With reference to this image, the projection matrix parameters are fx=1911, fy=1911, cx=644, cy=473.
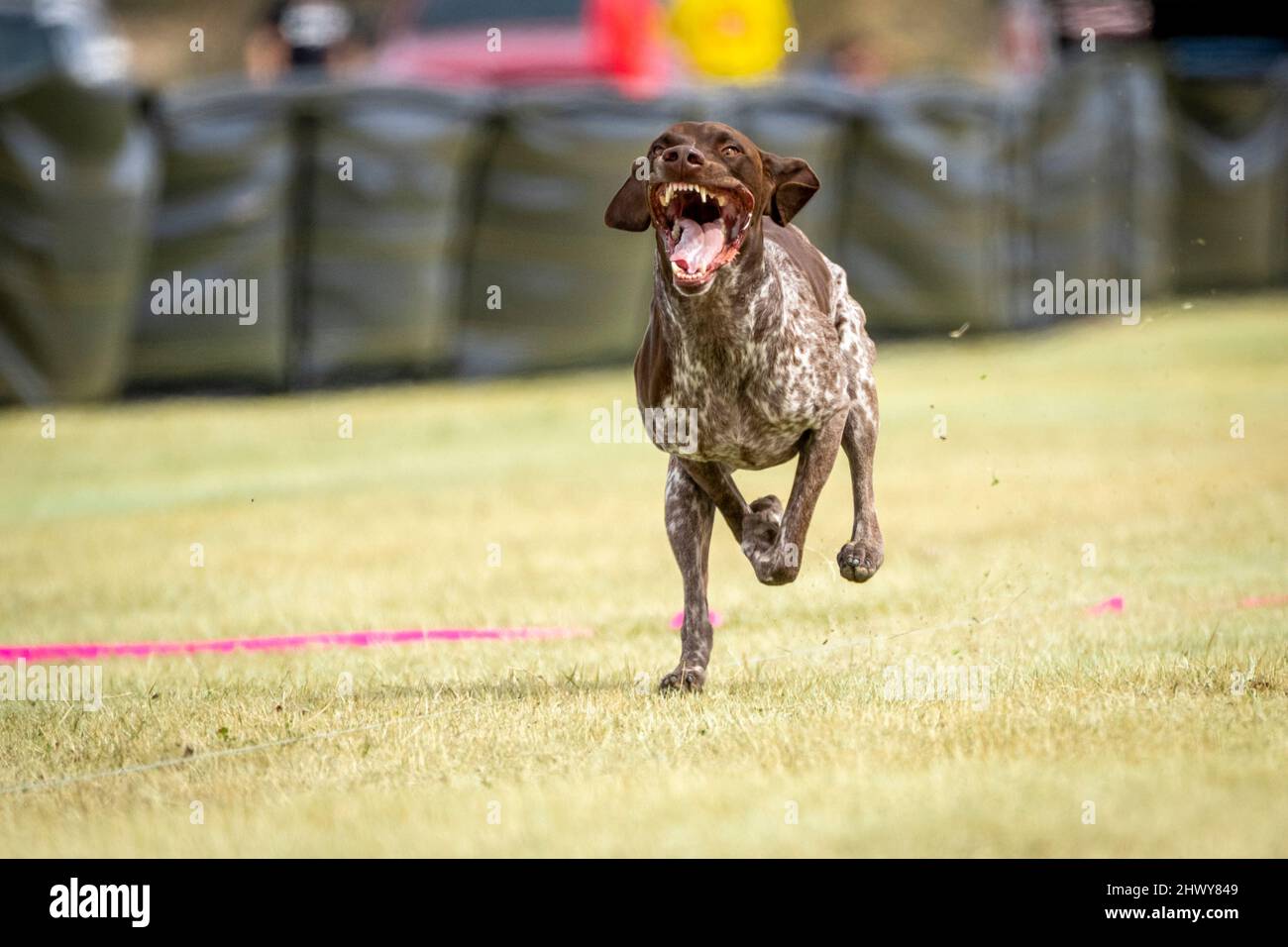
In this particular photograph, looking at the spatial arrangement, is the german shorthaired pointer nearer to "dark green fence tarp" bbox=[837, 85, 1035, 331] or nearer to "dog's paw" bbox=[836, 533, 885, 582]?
"dog's paw" bbox=[836, 533, 885, 582]

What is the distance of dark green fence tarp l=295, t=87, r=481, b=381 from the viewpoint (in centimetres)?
1658

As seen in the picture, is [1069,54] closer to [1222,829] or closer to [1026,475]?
[1026,475]

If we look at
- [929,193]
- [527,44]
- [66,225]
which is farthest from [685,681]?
[527,44]

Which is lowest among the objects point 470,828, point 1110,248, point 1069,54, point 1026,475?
point 470,828

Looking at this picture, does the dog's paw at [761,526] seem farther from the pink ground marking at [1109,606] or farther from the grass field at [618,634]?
the pink ground marking at [1109,606]

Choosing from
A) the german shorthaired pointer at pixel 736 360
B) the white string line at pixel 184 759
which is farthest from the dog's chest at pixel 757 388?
the white string line at pixel 184 759

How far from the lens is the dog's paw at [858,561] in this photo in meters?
6.53

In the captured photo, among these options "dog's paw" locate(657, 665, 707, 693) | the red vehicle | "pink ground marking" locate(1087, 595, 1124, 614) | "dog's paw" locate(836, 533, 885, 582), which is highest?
the red vehicle

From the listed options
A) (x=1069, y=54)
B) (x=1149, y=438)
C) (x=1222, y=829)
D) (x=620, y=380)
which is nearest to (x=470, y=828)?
(x=1222, y=829)

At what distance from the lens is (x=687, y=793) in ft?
16.7

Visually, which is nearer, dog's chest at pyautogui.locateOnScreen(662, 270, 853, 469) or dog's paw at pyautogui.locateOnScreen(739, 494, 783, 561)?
dog's chest at pyautogui.locateOnScreen(662, 270, 853, 469)

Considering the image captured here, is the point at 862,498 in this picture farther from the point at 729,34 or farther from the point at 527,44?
the point at 729,34

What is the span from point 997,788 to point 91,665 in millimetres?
4742

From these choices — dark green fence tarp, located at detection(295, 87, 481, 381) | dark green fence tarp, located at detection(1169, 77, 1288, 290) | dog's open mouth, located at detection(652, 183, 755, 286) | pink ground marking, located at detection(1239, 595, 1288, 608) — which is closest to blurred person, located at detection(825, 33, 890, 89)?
dark green fence tarp, located at detection(1169, 77, 1288, 290)
